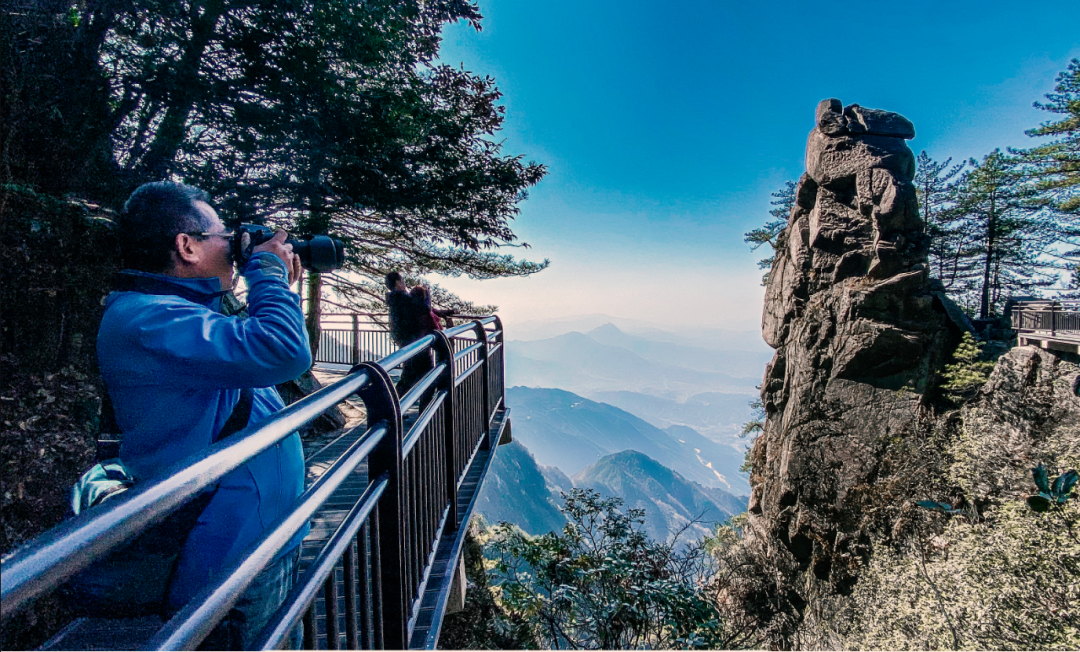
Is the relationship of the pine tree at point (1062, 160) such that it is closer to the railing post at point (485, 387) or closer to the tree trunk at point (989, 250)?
the tree trunk at point (989, 250)

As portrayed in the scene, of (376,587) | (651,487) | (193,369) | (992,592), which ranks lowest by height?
(651,487)

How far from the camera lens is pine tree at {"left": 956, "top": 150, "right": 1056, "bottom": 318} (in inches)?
781

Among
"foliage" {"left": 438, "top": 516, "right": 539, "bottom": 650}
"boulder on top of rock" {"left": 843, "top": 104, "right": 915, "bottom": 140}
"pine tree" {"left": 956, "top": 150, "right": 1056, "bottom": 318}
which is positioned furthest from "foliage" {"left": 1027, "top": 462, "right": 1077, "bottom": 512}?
"pine tree" {"left": 956, "top": 150, "right": 1056, "bottom": 318}

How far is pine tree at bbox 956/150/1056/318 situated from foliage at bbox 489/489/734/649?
24.0 meters

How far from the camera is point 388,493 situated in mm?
1499

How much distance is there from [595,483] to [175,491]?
5690 inches

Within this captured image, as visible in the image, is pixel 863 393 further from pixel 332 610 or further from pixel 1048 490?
pixel 332 610

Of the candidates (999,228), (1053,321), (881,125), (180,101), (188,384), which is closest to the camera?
(188,384)

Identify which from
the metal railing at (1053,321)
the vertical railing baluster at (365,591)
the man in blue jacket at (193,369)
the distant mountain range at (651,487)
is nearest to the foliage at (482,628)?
the vertical railing baluster at (365,591)

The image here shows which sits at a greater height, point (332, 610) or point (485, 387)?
point (485, 387)

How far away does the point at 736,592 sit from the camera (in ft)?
41.0

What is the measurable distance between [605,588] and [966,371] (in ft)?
40.0

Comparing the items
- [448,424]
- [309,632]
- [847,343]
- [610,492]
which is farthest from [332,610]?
[610,492]

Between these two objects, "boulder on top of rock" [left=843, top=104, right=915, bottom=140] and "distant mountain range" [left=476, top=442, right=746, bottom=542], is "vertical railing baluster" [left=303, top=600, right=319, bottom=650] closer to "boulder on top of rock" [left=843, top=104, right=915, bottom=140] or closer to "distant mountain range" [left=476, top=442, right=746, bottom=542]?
"boulder on top of rock" [left=843, top=104, right=915, bottom=140]
